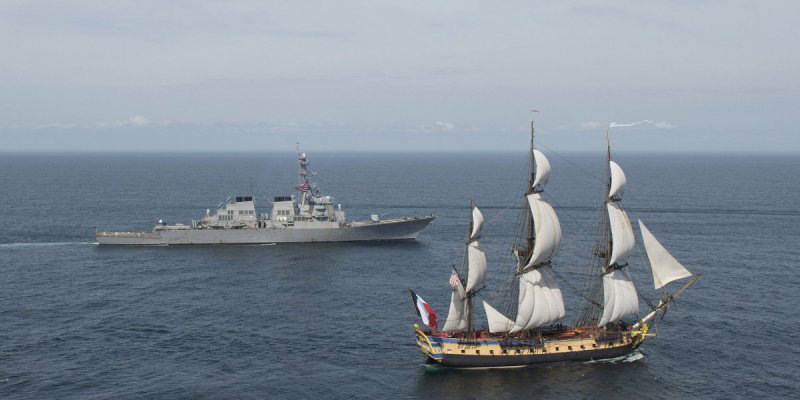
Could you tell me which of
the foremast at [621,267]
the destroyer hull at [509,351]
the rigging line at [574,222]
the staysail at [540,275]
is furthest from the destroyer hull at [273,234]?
the destroyer hull at [509,351]

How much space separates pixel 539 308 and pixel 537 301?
659 millimetres

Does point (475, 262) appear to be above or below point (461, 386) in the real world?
above

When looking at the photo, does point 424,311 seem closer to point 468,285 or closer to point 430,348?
point 430,348

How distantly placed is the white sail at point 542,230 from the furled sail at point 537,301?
142 centimetres

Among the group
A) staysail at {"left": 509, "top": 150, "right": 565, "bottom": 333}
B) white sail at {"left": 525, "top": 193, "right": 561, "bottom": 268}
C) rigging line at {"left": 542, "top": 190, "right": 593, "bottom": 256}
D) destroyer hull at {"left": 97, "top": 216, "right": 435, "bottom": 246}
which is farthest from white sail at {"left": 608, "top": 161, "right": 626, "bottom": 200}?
destroyer hull at {"left": 97, "top": 216, "right": 435, "bottom": 246}

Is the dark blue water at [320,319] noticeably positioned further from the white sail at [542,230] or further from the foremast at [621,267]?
the white sail at [542,230]

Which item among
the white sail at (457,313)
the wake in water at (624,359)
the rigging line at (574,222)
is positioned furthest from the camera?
the rigging line at (574,222)

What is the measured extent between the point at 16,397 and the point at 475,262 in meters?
38.0

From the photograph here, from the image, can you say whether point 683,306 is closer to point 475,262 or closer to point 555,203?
point 475,262

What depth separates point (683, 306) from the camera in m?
76.7

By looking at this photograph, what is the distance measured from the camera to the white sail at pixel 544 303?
62.4 m

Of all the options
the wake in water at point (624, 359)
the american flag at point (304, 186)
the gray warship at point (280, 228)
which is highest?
the american flag at point (304, 186)

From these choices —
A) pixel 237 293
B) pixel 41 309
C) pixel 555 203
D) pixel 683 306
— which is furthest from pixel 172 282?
pixel 555 203

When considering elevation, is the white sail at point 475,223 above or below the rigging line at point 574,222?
above
